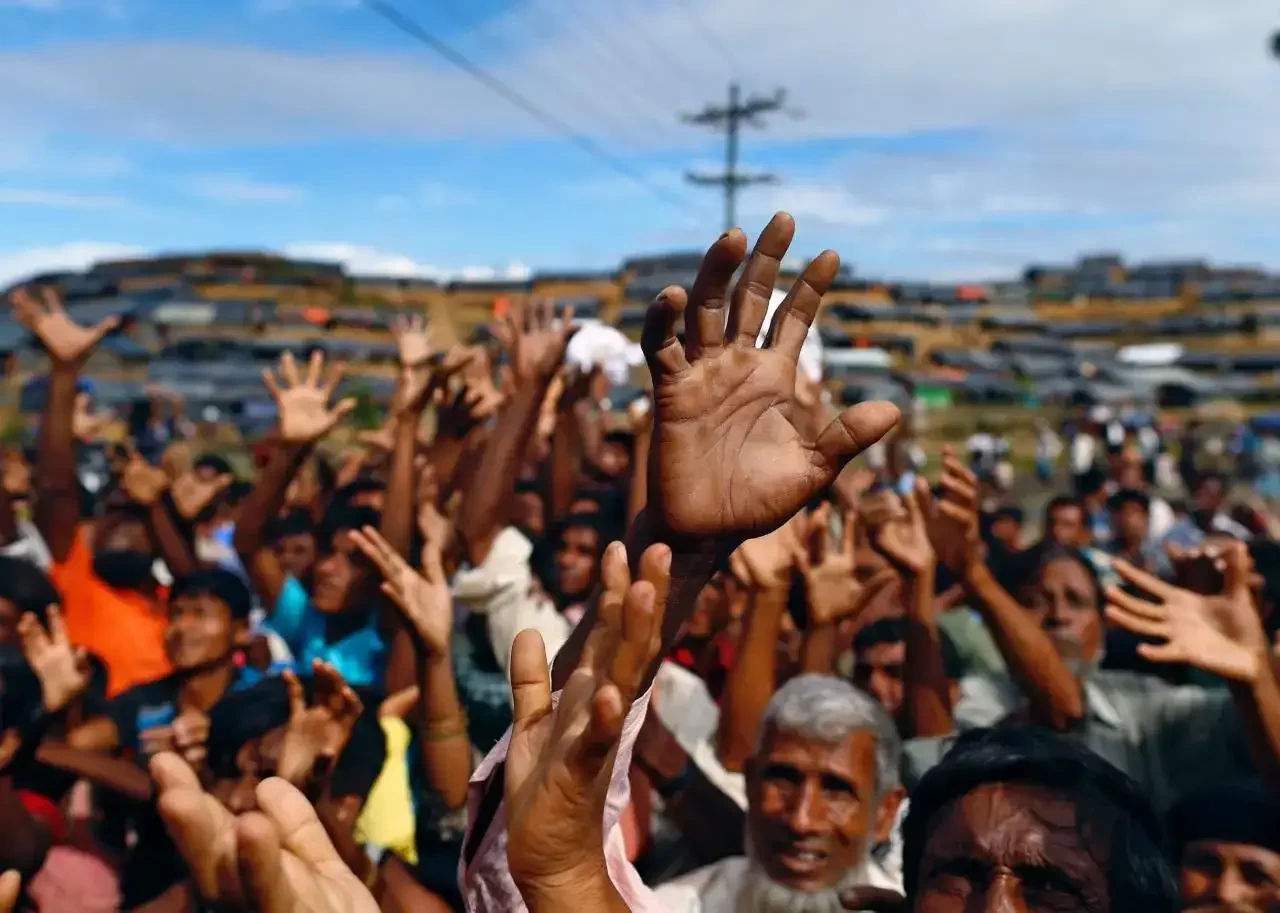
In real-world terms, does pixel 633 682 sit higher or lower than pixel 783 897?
higher

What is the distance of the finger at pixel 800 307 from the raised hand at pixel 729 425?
29 mm

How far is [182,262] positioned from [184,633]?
27.3 meters

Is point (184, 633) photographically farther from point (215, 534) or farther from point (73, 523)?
point (215, 534)

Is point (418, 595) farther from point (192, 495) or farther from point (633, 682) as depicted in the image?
point (192, 495)

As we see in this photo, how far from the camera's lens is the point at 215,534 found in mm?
6449

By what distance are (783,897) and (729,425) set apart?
47.5 inches

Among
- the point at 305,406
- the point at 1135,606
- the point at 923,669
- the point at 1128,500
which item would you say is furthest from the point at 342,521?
the point at 1128,500

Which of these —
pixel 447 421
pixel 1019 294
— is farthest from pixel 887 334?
pixel 447 421

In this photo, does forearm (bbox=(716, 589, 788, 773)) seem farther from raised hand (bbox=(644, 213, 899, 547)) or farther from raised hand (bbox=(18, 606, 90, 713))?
raised hand (bbox=(18, 606, 90, 713))

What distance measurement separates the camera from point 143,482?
4715mm

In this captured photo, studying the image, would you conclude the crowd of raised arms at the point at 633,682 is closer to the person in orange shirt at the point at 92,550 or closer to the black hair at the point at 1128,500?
the person in orange shirt at the point at 92,550

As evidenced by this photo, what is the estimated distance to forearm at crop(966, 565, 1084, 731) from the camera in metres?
2.87

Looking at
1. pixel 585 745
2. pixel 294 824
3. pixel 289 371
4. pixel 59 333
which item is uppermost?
pixel 59 333

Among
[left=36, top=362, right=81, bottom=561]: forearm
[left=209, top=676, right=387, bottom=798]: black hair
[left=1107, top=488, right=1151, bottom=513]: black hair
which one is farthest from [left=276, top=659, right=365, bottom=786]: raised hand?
[left=1107, top=488, right=1151, bottom=513]: black hair
